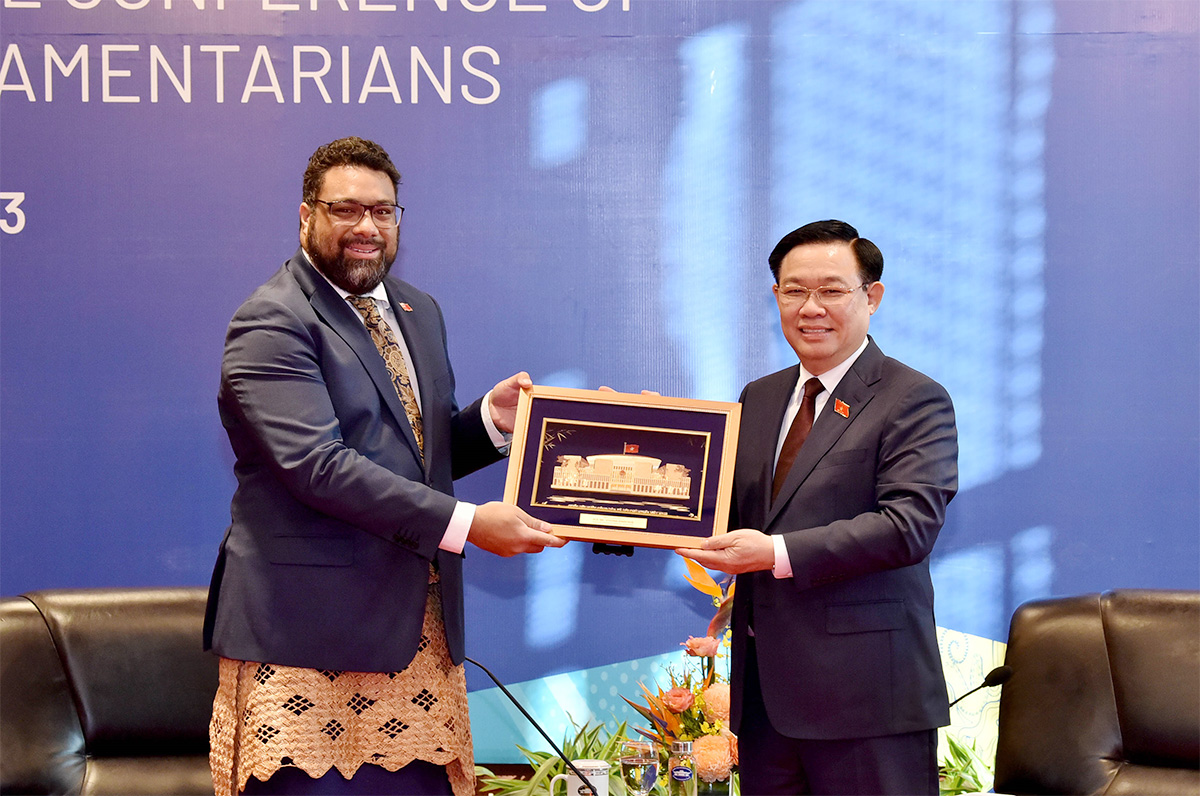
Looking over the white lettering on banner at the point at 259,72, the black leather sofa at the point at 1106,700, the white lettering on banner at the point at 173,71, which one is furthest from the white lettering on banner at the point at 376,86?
the black leather sofa at the point at 1106,700

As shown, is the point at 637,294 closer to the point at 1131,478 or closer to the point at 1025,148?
the point at 1025,148

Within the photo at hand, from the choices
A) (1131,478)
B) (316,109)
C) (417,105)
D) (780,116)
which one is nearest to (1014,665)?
(1131,478)

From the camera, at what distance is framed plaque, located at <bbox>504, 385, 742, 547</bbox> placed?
2.50 m

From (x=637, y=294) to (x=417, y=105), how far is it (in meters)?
1.02

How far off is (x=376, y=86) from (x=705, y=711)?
237cm

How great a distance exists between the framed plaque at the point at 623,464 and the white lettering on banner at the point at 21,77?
2388mm

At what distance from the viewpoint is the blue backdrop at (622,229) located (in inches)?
143

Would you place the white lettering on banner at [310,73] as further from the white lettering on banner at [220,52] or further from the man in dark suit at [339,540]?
the man in dark suit at [339,540]

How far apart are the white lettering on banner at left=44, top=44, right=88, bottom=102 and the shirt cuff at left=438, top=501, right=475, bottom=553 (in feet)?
7.88

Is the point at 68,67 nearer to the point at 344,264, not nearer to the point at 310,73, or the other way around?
the point at 310,73

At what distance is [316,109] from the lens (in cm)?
368

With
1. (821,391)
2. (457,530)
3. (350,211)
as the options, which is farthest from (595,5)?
(457,530)

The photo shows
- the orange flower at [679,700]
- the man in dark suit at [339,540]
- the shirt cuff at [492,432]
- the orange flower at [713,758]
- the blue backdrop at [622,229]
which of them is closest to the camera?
the man in dark suit at [339,540]

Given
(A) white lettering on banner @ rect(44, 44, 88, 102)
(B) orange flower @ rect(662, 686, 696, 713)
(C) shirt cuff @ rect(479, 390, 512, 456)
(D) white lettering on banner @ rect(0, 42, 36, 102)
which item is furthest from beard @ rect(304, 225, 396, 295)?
(D) white lettering on banner @ rect(0, 42, 36, 102)
